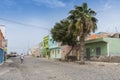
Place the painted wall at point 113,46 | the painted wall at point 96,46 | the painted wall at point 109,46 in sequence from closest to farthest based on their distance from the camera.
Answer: the painted wall at point 109,46 < the painted wall at point 113,46 < the painted wall at point 96,46

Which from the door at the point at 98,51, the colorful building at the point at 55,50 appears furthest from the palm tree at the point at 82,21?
the colorful building at the point at 55,50

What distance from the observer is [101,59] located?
4441cm

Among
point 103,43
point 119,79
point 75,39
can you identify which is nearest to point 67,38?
point 75,39

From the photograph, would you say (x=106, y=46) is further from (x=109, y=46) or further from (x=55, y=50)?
(x=55, y=50)

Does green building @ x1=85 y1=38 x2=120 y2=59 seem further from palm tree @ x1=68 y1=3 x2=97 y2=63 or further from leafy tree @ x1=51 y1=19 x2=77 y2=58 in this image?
leafy tree @ x1=51 y1=19 x2=77 y2=58

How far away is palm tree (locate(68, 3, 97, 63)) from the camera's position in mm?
42125

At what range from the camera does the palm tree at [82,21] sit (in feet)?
138

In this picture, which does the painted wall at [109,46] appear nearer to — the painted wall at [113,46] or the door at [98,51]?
the painted wall at [113,46]

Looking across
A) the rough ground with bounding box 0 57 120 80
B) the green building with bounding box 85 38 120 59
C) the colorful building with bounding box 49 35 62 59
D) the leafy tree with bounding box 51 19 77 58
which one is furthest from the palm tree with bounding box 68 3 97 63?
the colorful building with bounding box 49 35 62 59

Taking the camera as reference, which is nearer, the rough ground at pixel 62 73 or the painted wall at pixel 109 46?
the rough ground at pixel 62 73

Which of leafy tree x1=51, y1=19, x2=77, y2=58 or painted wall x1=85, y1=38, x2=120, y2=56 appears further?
leafy tree x1=51, y1=19, x2=77, y2=58

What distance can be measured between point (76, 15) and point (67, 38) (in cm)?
1007

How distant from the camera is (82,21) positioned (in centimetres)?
4272

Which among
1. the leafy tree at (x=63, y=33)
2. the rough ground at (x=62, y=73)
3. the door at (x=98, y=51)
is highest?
the leafy tree at (x=63, y=33)
